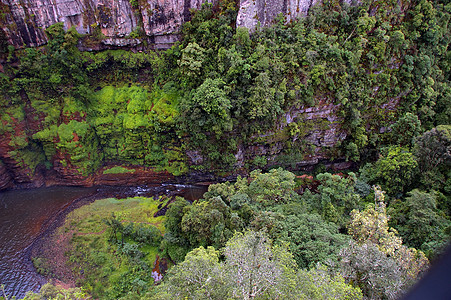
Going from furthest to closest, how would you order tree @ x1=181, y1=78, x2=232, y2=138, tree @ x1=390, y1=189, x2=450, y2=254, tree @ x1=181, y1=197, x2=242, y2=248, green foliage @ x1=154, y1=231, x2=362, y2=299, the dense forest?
tree @ x1=181, y1=78, x2=232, y2=138 → the dense forest → tree @ x1=181, y1=197, x2=242, y2=248 → tree @ x1=390, y1=189, x2=450, y2=254 → green foliage @ x1=154, y1=231, x2=362, y2=299

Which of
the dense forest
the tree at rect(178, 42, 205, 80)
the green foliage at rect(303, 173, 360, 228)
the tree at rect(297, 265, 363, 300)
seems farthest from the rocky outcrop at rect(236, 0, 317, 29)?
the tree at rect(297, 265, 363, 300)

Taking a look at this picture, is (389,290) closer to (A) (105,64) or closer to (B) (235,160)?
(B) (235,160)

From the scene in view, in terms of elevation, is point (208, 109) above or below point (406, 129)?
above

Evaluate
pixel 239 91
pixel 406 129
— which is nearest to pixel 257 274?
pixel 239 91

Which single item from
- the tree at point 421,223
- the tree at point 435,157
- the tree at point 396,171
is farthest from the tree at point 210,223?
the tree at point 435,157

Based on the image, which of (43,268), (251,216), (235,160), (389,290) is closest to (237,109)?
(235,160)

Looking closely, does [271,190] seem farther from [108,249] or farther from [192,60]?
[108,249]

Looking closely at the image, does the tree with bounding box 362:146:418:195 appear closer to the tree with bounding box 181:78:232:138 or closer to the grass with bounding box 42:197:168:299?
the tree with bounding box 181:78:232:138
